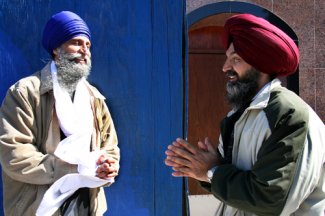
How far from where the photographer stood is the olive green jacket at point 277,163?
5.32ft

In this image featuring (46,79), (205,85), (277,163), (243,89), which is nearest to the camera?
(277,163)

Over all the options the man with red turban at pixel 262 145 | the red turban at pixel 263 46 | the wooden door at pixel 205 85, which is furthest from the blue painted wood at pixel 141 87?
the wooden door at pixel 205 85

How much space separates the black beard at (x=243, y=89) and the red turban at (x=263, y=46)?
51mm

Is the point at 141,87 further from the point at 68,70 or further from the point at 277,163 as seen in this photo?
the point at 277,163

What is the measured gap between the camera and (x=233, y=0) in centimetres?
600

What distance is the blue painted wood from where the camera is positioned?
104 inches

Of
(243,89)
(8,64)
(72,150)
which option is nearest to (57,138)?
(72,150)

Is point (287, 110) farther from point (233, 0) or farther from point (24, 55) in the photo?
point (233, 0)

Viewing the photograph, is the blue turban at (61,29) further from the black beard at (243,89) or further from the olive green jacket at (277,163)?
the olive green jacket at (277,163)

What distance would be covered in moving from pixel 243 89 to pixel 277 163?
447 millimetres

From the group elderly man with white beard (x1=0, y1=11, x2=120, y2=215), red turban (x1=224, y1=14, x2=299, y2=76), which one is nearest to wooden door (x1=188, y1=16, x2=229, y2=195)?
elderly man with white beard (x1=0, y1=11, x2=120, y2=215)

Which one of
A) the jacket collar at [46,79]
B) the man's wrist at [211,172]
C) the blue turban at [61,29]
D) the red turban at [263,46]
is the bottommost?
the man's wrist at [211,172]

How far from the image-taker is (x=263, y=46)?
1827 mm

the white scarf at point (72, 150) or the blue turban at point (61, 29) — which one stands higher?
the blue turban at point (61, 29)
